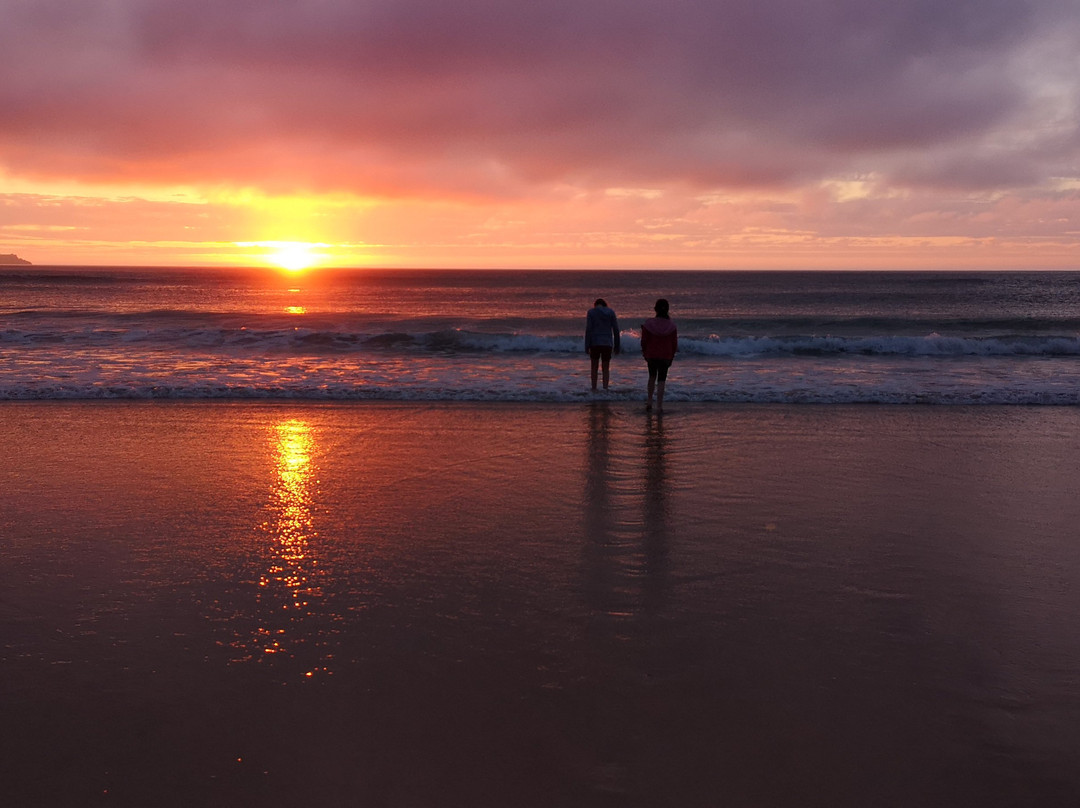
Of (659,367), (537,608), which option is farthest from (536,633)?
(659,367)

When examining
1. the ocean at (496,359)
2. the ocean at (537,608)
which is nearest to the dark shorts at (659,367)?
the ocean at (537,608)

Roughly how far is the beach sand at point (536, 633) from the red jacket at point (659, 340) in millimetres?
3730

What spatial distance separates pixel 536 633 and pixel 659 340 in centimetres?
808

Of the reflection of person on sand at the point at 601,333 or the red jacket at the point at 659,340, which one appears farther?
the reflection of person on sand at the point at 601,333

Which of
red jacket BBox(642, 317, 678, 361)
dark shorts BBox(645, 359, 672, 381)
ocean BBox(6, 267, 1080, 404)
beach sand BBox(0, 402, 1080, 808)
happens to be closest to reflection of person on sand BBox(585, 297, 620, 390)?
ocean BBox(6, 267, 1080, 404)

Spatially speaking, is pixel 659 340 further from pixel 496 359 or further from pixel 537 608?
pixel 496 359

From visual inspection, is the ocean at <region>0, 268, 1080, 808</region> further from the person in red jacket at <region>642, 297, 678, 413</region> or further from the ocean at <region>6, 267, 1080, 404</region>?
the ocean at <region>6, 267, 1080, 404</region>

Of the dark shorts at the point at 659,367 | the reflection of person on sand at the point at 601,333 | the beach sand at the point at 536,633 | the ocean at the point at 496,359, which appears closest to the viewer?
the beach sand at the point at 536,633

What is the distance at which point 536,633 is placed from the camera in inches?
165

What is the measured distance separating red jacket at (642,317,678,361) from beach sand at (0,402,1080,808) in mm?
3730

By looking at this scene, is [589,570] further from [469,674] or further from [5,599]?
[5,599]

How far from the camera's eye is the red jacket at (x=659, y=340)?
11820mm

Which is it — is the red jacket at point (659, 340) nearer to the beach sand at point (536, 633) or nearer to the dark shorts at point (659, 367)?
the dark shorts at point (659, 367)

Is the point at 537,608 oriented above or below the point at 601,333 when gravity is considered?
below
